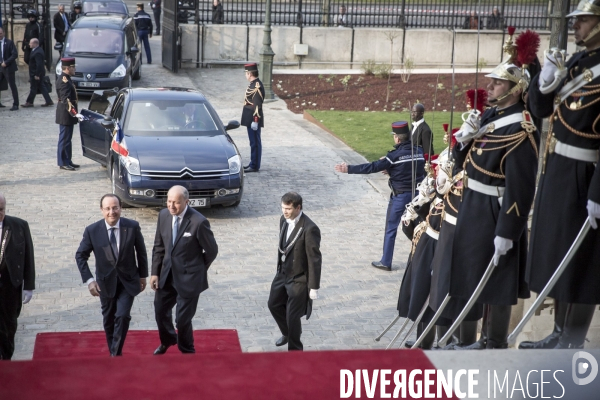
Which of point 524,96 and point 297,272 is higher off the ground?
point 524,96

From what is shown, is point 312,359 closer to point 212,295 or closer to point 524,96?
point 524,96

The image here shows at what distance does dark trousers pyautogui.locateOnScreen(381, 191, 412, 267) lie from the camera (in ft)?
38.1

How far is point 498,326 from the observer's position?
6.12 meters

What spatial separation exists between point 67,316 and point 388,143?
11288 mm

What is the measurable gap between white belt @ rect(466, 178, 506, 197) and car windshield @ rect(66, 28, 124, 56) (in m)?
19.3

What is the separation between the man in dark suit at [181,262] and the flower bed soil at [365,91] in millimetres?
15662

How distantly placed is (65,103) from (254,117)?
3.49 metres

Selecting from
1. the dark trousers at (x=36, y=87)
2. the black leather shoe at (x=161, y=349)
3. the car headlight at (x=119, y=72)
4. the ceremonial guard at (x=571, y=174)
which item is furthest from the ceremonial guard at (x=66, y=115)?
the ceremonial guard at (x=571, y=174)

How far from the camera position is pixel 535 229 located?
18.8 feet

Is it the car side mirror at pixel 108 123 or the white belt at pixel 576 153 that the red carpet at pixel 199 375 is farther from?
the car side mirror at pixel 108 123

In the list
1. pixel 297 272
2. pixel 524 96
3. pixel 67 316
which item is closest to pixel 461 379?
pixel 524 96

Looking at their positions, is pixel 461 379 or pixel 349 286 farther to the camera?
pixel 349 286

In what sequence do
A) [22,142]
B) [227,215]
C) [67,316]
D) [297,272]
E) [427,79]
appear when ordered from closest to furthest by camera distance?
[297,272]
[67,316]
[227,215]
[22,142]
[427,79]

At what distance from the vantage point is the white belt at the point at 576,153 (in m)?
5.42
